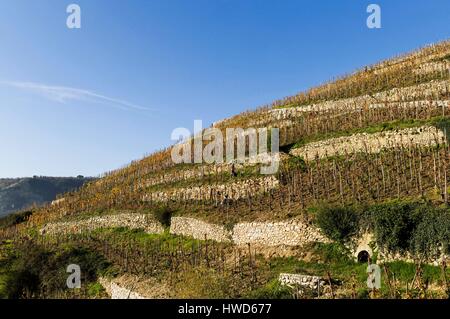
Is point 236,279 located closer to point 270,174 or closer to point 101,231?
point 270,174

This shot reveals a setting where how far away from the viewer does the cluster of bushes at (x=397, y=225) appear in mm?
17641

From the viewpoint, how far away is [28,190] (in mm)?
182750

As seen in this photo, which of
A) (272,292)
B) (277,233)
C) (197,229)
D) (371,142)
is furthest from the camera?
(371,142)

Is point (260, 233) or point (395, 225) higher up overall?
point (395, 225)

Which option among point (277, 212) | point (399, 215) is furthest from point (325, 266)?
point (277, 212)

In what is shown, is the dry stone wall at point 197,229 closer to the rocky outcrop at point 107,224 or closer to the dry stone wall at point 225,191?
the rocky outcrop at point 107,224

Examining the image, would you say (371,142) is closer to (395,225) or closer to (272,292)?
(395,225)

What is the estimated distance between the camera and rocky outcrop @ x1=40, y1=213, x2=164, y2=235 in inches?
1452

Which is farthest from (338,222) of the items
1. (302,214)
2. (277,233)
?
(277,233)

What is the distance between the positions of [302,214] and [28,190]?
18648cm

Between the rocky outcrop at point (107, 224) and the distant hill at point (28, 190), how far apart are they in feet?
432

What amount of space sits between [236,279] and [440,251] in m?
9.92

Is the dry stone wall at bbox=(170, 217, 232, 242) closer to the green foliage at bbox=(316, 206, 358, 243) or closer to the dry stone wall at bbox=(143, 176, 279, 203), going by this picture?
the dry stone wall at bbox=(143, 176, 279, 203)
